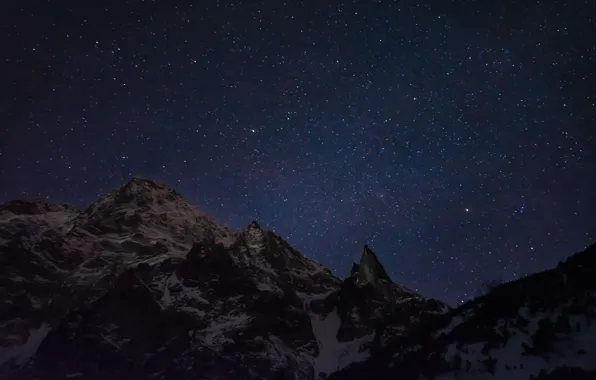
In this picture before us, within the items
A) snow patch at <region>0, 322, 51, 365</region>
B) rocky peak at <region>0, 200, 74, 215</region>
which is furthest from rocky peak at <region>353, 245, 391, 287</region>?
rocky peak at <region>0, 200, 74, 215</region>

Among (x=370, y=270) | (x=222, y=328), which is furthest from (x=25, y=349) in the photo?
(x=370, y=270)

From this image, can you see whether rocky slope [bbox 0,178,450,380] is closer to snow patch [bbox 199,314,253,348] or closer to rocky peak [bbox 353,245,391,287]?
snow patch [bbox 199,314,253,348]

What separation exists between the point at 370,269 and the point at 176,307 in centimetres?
5639

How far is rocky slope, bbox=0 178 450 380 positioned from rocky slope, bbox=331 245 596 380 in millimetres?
56236

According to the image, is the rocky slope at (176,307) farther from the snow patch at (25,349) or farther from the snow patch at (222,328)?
the snow patch at (25,349)

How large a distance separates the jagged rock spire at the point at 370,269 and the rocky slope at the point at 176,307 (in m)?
0.37

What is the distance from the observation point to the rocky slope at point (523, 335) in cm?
2753

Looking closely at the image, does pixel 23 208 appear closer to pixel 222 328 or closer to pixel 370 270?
pixel 222 328

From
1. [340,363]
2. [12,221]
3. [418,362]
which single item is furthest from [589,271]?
[12,221]

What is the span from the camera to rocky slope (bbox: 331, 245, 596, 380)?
27.5m

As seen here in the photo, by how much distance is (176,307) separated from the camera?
449ft

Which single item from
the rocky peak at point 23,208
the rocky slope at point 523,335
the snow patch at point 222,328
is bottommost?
→ the rocky slope at point 523,335

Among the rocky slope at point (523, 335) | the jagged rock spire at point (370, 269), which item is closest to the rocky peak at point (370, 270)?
the jagged rock spire at point (370, 269)

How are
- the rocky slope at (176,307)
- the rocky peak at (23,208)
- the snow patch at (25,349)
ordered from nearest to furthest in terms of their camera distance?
the rocky slope at (176,307)
the snow patch at (25,349)
the rocky peak at (23,208)
